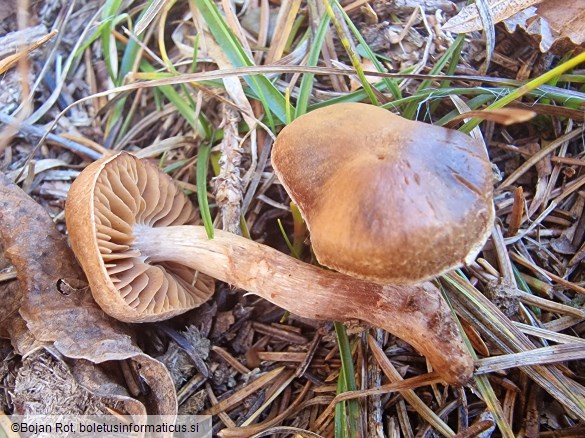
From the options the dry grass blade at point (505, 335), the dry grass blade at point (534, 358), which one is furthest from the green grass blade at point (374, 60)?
the dry grass blade at point (534, 358)

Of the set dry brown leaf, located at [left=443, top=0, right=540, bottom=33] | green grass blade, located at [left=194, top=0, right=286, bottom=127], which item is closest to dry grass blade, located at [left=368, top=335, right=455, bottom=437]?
green grass blade, located at [left=194, top=0, right=286, bottom=127]

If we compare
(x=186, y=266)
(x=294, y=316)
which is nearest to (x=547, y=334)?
(x=294, y=316)

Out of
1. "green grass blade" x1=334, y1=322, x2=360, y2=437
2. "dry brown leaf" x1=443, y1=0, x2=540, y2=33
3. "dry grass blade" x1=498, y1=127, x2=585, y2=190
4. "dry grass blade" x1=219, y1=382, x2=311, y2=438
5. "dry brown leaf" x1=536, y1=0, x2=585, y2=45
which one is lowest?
"dry grass blade" x1=219, y1=382, x2=311, y2=438

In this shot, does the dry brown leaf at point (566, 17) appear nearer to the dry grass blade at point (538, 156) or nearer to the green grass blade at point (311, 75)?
the dry grass blade at point (538, 156)

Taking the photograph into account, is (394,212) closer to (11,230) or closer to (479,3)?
(479,3)

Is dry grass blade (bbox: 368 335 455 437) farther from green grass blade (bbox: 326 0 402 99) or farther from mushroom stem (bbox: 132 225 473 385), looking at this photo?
green grass blade (bbox: 326 0 402 99)

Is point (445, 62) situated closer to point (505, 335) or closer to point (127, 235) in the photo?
point (505, 335)
